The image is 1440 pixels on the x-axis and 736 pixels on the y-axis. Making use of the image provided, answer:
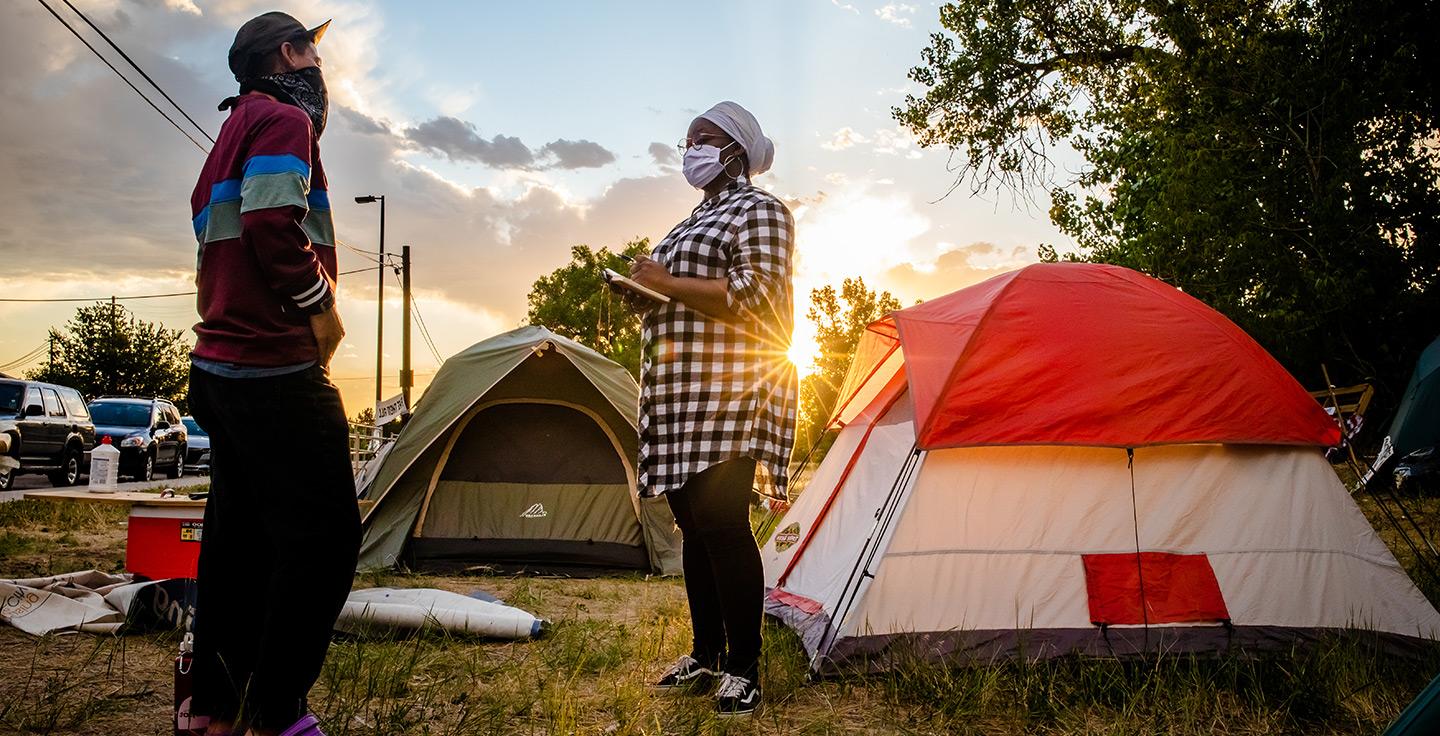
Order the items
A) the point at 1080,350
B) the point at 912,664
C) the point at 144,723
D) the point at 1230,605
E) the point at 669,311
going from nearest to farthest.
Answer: the point at 144,723 < the point at 669,311 < the point at 912,664 < the point at 1230,605 < the point at 1080,350

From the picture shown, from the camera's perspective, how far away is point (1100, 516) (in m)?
3.30

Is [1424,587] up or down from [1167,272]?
down

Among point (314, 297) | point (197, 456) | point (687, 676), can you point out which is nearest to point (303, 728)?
point (314, 297)

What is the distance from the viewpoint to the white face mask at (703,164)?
2.90m

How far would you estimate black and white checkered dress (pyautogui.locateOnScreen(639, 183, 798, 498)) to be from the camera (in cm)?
267

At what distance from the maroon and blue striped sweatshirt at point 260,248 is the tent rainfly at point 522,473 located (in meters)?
3.83

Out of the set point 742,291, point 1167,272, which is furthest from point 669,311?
point 1167,272

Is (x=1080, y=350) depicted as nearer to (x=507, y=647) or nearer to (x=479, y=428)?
(x=507, y=647)

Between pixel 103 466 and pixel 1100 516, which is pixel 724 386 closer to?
pixel 1100 516

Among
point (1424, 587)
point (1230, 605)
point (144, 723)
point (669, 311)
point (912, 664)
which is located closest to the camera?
point (144, 723)

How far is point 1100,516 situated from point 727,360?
1.56 meters

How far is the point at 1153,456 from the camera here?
11.0ft

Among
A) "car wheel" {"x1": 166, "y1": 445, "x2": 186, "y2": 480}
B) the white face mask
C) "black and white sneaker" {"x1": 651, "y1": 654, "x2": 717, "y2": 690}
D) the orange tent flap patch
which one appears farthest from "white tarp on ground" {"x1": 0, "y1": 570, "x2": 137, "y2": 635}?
"car wheel" {"x1": 166, "y1": 445, "x2": 186, "y2": 480}

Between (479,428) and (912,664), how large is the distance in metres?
4.07
